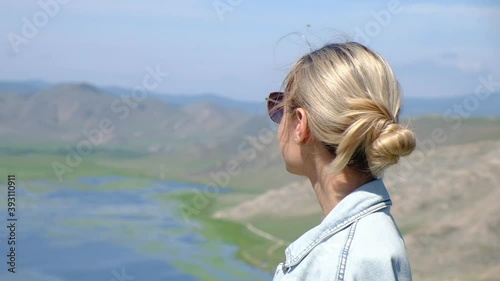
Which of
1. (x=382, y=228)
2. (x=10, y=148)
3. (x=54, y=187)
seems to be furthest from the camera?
(x=54, y=187)

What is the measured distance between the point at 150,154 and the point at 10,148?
7.16ft

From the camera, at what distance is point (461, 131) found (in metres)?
9.01

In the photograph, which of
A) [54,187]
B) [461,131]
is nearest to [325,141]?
[54,187]

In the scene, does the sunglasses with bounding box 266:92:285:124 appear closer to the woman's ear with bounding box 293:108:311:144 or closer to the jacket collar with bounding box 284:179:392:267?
the woman's ear with bounding box 293:108:311:144

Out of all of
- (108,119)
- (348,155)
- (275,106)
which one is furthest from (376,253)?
(108,119)

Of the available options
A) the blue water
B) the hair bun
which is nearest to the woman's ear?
the hair bun

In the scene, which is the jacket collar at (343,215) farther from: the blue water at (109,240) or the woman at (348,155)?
the blue water at (109,240)

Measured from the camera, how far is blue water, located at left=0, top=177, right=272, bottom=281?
6586 mm

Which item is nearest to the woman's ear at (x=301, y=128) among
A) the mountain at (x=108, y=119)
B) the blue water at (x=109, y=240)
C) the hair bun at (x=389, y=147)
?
the hair bun at (x=389, y=147)

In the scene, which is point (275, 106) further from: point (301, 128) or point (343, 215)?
point (343, 215)

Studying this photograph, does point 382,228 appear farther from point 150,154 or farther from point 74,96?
point 150,154

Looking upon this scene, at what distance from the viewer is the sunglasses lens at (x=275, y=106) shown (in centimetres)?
147

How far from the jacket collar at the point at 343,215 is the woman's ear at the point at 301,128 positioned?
14 centimetres

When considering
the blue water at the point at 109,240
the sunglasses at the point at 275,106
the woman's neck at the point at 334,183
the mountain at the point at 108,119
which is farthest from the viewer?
the mountain at the point at 108,119
